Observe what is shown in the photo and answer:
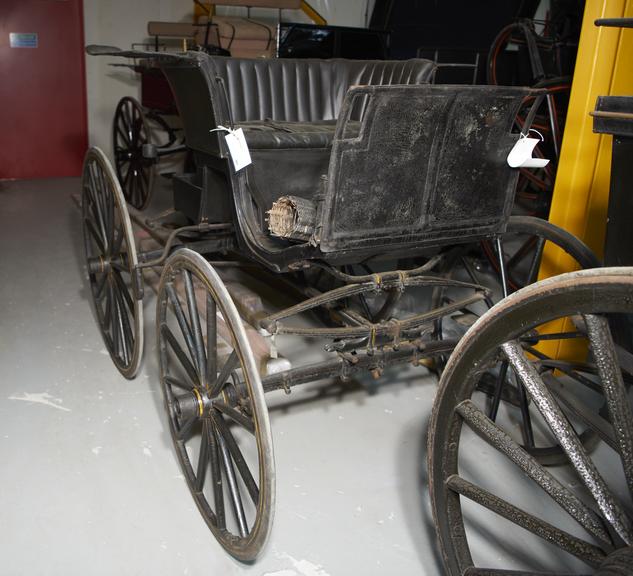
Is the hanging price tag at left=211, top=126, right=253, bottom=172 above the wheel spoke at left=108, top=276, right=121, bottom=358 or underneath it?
above

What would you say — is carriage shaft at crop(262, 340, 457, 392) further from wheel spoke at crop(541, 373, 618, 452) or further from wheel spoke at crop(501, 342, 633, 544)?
wheel spoke at crop(501, 342, 633, 544)

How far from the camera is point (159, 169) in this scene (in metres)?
6.30

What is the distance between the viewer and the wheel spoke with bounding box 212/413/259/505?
1.64 metres

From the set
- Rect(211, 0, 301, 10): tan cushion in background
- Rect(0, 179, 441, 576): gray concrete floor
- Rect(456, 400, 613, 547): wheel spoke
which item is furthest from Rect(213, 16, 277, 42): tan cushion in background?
Rect(456, 400, 613, 547): wheel spoke

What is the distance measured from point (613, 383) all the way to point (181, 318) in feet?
3.99

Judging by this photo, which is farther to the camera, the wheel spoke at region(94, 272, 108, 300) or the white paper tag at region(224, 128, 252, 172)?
the wheel spoke at region(94, 272, 108, 300)

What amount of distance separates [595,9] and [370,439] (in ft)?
5.59

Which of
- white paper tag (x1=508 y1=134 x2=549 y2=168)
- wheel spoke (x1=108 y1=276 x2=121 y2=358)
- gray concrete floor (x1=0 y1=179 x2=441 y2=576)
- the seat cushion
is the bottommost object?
gray concrete floor (x1=0 y1=179 x2=441 y2=576)

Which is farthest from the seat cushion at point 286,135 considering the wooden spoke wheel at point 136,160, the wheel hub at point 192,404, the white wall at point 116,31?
the white wall at point 116,31

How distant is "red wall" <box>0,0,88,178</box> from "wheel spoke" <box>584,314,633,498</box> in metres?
5.76

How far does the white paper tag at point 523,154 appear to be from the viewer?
6.27ft

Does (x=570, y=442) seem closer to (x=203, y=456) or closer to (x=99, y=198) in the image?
(x=203, y=456)

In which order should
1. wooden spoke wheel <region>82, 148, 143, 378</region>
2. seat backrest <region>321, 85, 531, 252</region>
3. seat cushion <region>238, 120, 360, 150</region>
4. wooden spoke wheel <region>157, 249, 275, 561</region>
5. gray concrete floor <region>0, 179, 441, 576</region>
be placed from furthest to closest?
wooden spoke wheel <region>82, 148, 143, 378</region> < seat cushion <region>238, 120, 360, 150</region> < gray concrete floor <region>0, 179, 441, 576</region> < seat backrest <region>321, 85, 531, 252</region> < wooden spoke wheel <region>157, 249, 275, 561</region>

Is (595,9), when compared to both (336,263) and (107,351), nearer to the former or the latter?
(336,263)
